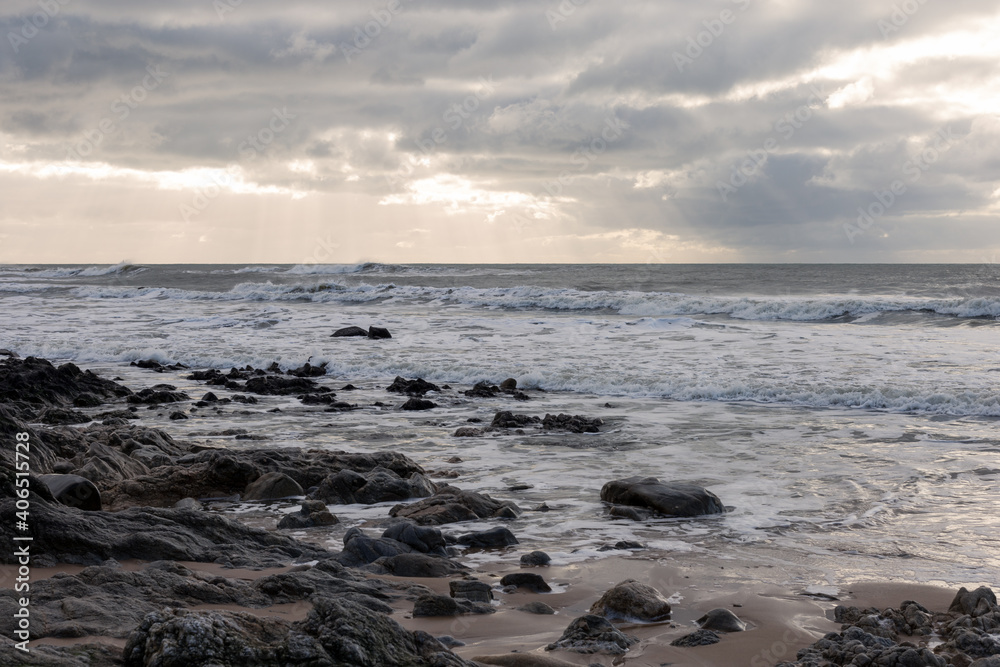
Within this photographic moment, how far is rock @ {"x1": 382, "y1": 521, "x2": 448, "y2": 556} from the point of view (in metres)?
5.57

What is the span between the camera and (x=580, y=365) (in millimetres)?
16734

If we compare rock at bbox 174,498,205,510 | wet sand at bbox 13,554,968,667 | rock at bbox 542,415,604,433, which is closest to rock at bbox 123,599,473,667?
wet sand at bbox 13,554,968,667

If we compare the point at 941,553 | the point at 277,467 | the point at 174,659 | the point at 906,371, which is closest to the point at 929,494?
the point at 941,553

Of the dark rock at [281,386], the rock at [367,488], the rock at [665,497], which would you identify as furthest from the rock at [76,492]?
the dark rock at [281,386]

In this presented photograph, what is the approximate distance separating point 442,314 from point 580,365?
1549 centimetres

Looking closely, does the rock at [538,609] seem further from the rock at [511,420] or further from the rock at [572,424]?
the rock at [511,420]

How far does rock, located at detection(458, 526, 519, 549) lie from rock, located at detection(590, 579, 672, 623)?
141 centimetres

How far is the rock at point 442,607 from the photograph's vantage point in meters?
4.32

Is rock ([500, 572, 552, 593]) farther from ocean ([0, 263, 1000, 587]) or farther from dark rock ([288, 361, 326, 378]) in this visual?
dark rock ([288, 361, 326, 378])

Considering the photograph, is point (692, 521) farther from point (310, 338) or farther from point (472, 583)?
point (310, 338)

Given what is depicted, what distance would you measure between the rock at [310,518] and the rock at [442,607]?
7.43 ft

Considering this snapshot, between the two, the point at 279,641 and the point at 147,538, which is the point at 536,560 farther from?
the point at 279,641

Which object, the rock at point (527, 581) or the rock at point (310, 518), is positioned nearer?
the rock at point (527, 581)

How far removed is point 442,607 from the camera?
4.35 meters
